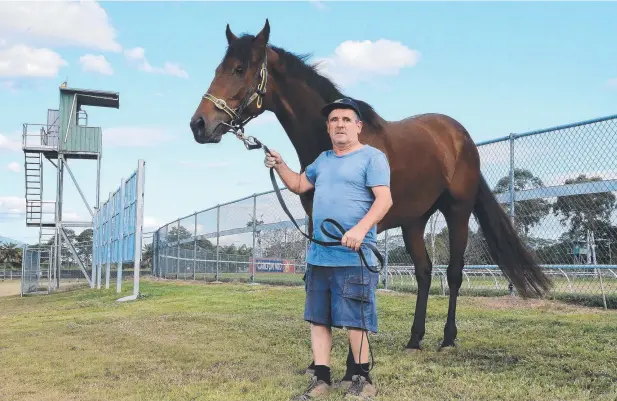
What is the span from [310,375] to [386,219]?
4.16ft

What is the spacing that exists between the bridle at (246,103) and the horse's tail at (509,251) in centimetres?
264

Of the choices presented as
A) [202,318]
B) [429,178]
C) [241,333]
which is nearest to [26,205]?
[202,318]

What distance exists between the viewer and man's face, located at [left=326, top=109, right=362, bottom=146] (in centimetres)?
321

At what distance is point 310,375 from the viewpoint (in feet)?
11.8

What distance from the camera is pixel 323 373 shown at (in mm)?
3191

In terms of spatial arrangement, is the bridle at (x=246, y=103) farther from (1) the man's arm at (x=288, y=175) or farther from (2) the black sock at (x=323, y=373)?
(2) the black sock at (x=323, y=373)

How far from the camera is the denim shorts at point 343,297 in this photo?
3.13m

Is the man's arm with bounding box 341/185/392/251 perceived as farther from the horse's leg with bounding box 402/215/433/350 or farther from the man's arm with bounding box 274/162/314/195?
the horse's leg with bounding box 402/215/433/350

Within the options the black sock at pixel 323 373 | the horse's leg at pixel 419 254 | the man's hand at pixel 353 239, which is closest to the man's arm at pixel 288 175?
the man's hand at pixel 353 239

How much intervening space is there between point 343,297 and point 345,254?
8.9 inches

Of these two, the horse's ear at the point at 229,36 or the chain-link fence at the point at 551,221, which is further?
the chain-link fence at the point at 551,221

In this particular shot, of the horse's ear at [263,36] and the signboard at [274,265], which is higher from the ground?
the horse's ear at [263,36]

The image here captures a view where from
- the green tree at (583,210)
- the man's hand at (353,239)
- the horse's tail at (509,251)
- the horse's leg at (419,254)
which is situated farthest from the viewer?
the green tree at (583,210)

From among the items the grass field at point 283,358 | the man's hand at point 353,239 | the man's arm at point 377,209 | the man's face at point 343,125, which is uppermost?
the man's face at point 343,125
